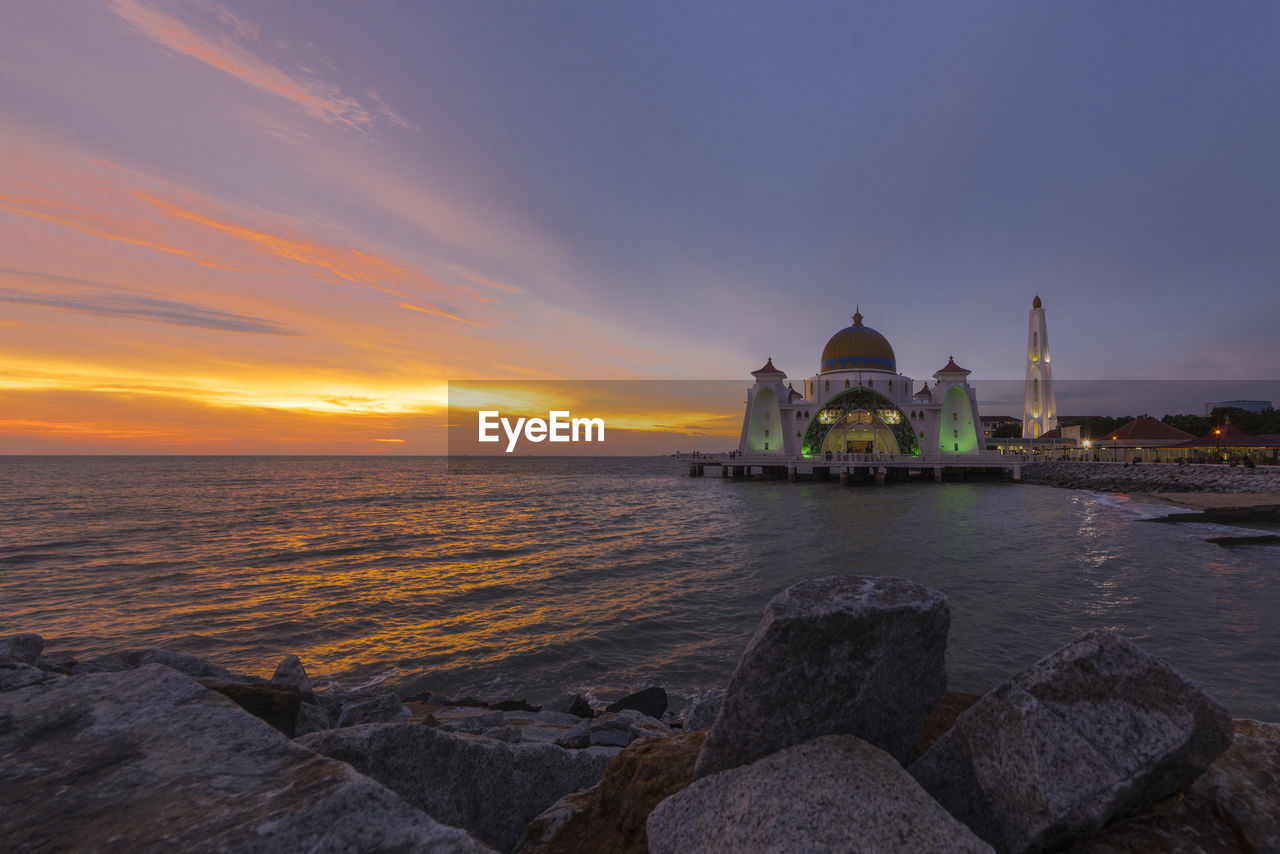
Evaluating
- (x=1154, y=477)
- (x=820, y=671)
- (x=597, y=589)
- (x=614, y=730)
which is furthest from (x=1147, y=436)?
(x=820, y=671)

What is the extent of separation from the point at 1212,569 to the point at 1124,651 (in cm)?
2150

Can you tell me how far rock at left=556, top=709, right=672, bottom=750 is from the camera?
664 centimetres

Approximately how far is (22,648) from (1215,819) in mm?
11924

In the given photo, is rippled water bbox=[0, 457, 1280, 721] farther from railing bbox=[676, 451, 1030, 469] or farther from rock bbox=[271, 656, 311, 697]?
railing bbox=[676, 451, 1030, 469]

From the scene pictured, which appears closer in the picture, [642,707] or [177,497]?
[642,707]

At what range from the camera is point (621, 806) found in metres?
3.60

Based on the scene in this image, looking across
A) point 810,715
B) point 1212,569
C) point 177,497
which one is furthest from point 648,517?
point 177,497

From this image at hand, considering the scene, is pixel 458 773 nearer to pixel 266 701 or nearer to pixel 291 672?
pixel 266 701

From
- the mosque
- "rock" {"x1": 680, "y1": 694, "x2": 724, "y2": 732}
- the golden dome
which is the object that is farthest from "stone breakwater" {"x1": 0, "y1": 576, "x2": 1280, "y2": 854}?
the golden dome

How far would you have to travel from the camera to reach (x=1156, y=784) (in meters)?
2.82

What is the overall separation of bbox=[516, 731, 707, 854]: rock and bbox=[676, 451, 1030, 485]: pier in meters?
61.4

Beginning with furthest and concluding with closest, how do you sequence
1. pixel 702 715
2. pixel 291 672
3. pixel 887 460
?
1. pixel 887 460
2. pixel 291 672
3. pixel 702 715

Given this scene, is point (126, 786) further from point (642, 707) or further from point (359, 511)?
point (359, 511)


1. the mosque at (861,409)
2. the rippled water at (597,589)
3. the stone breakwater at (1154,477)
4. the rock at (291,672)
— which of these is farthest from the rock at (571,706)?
the mosque at (861,409)
